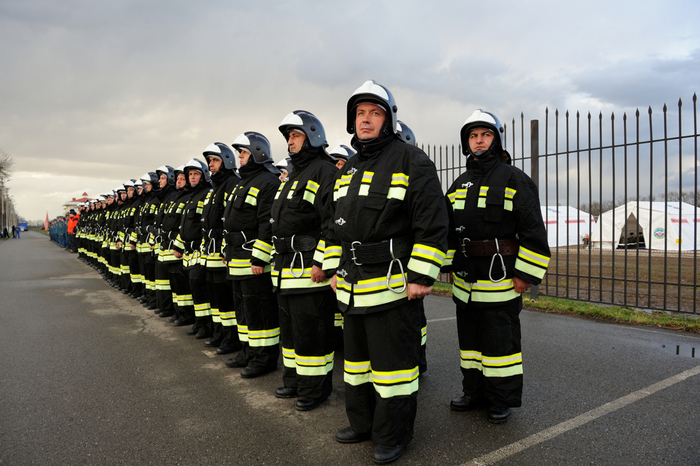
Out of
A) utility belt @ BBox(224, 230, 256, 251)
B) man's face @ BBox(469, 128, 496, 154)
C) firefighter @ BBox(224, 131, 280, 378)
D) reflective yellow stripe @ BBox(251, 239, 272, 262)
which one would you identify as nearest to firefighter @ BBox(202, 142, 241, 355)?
firefighter @ BBox(224, 131, 280, 378)

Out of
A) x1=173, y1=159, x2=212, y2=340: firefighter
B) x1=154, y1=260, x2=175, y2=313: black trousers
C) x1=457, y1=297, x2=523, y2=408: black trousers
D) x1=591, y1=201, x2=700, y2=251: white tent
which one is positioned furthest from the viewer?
x1=591, y1=201, x2=700, y2=251: white tent

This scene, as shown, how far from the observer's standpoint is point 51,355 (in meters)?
5.26

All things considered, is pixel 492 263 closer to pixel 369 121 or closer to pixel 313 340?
pixel 369 121

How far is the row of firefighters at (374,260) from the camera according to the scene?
282 cm

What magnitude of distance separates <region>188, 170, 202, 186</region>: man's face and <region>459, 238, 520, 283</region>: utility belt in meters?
4.53

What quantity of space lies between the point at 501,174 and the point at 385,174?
3.71 ft

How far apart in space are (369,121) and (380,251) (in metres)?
0.95

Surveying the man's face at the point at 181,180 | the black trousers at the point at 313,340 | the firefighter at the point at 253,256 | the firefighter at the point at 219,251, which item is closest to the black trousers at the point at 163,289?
the man's face at the point at 181,180

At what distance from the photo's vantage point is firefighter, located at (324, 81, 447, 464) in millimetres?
2785

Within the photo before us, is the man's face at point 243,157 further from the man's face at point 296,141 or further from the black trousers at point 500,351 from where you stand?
the black trousers at point 500,351

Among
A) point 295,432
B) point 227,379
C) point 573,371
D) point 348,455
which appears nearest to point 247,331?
point 227,379

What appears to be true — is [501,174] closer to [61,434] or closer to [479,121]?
[479,121]

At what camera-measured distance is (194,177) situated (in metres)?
6.49

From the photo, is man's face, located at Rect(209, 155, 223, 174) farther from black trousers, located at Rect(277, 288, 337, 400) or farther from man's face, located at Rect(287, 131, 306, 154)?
black trousers, located at Rect(277, 288, 337, 400)
